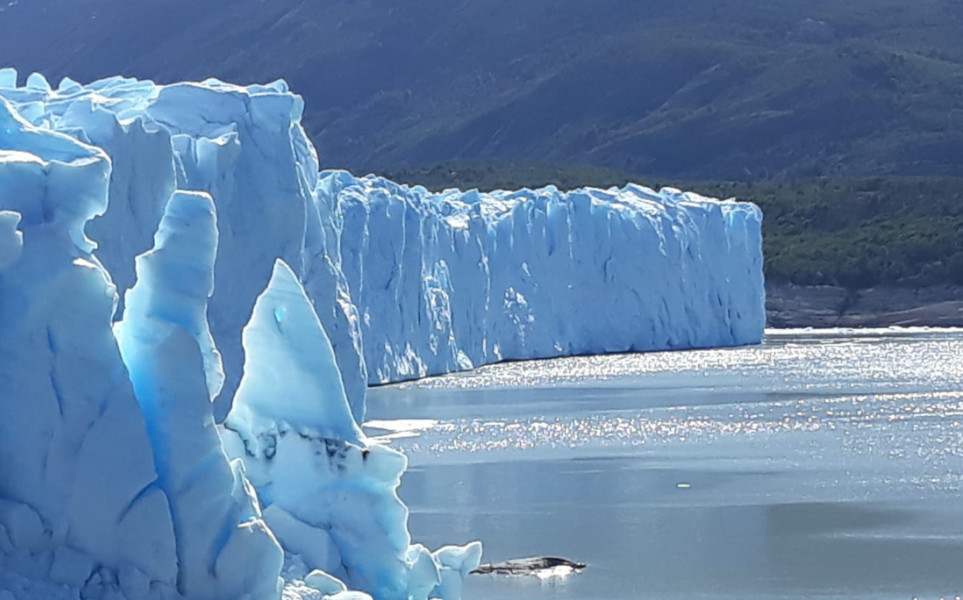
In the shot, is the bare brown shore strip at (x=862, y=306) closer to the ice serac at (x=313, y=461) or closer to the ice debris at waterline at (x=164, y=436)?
the ice debris at waterline at (x=164, y=436)

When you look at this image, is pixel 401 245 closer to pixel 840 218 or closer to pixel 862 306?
→ pixel 862 306

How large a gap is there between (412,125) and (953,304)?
2601 inches

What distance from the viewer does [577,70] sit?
354ft

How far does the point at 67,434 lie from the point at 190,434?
612mm

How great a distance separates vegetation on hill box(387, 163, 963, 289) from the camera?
175ft

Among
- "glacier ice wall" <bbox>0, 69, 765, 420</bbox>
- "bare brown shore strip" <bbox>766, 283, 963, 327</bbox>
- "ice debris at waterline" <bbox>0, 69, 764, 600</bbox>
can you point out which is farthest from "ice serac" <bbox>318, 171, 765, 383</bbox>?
"ice debris at waterline" <bbox>0, 69, 764, 600</bbox>

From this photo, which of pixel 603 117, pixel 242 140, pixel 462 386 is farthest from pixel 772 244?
pixel 603 117

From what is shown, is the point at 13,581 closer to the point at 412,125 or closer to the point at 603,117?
the point at 603,117

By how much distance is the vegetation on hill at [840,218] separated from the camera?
175 feet

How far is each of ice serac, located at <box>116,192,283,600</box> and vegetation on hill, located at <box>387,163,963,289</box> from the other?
44.7 m

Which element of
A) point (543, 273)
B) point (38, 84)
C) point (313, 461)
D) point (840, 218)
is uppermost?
point (313, 461)

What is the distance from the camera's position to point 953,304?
172 feet

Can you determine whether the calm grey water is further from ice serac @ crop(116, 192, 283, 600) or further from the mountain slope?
the mountain slope

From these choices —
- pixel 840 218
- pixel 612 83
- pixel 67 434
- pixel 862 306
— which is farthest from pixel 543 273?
pixel 612 83
